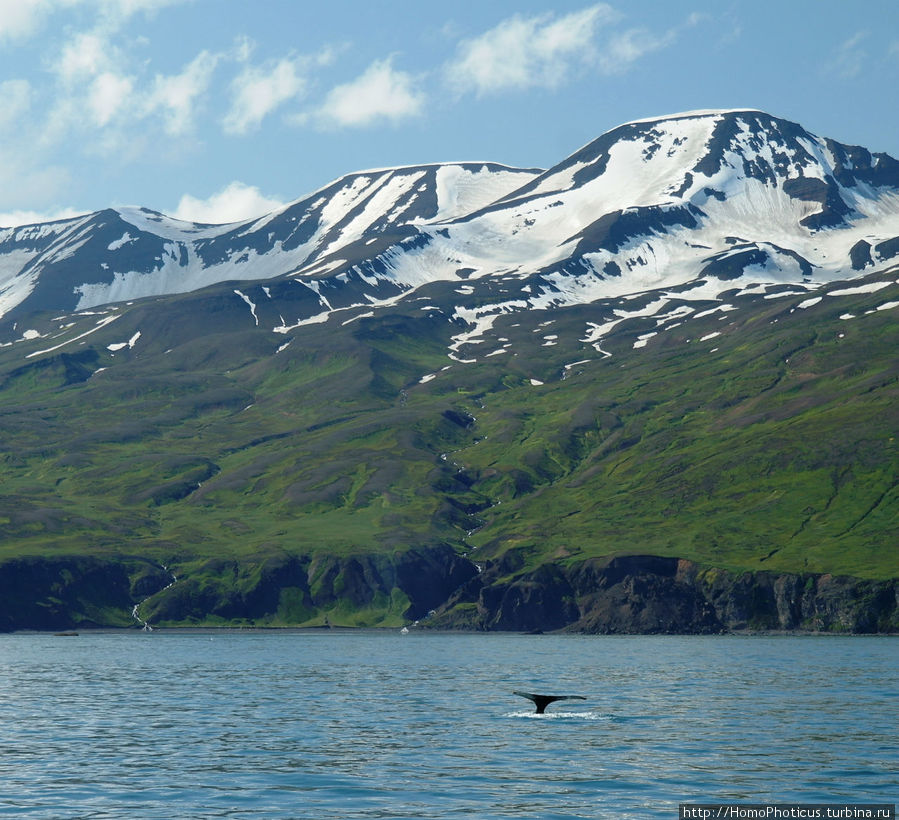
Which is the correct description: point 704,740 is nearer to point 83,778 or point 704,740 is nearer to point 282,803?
point 282,803

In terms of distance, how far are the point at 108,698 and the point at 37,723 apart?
61.4 ft

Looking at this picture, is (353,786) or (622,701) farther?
(622,701)

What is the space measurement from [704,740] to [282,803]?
27.3m

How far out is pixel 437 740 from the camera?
6750cm

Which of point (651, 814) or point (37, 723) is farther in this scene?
point (37, 723)

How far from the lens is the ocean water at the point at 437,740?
4900 centimetres

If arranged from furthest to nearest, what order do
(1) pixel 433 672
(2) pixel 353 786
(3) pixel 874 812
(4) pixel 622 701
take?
(1) pixel 433 672 < (4) pixel 622 701 < (2) pixel 353 786 < (3) pixel 874 812

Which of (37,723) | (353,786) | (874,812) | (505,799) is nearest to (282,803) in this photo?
(353,786)

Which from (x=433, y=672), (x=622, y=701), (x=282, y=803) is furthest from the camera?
(x=433, y=672)

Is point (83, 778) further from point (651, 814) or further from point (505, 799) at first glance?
point (651, 814)

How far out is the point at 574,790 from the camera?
51250 mm

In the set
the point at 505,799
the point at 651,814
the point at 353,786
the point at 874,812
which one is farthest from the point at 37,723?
the point at 874,812

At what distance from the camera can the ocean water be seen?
49.0m

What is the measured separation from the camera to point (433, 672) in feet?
412
